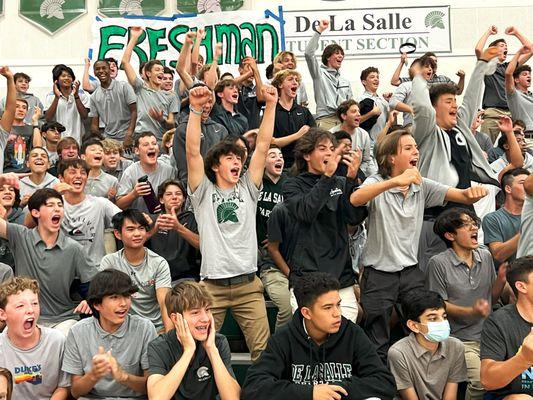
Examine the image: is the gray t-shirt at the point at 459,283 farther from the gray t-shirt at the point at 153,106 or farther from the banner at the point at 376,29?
the banner at the point at 376,29

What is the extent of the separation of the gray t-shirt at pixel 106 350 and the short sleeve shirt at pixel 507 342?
2043 mm

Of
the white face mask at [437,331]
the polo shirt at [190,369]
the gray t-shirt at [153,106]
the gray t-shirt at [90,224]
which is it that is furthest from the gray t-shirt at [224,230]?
the gray t-shirt at [153,106]

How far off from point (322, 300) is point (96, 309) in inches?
57.0

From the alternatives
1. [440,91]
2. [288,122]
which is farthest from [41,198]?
[288,122]

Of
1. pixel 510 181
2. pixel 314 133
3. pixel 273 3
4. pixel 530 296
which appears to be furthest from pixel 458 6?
pixel 530 296

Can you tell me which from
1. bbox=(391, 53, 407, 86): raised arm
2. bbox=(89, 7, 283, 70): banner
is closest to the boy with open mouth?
bbox=(391, 53, 407, 86): raised arm

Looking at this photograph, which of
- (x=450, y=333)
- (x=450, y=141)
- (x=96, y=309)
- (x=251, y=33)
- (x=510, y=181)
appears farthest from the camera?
(x=251, y=33)

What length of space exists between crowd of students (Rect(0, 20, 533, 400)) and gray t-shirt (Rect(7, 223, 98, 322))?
12mm

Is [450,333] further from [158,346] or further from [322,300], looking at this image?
[158,346]

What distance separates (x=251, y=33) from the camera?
14.1m

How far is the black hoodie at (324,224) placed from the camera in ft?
20.1

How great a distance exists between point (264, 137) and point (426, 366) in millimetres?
1986

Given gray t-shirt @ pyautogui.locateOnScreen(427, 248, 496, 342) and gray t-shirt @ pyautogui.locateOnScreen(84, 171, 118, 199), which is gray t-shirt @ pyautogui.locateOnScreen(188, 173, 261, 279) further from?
gray t-shirt @ pyautogui.locateOnScreen(84, 171, 118, 199)

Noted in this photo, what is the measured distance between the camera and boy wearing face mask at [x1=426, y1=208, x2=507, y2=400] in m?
6.18
